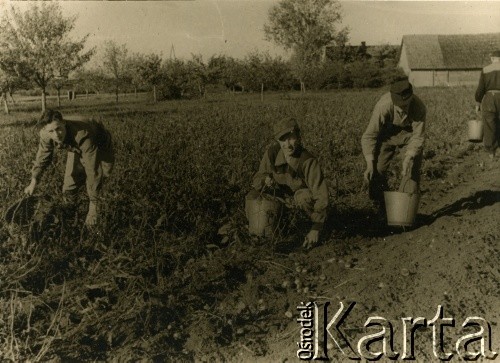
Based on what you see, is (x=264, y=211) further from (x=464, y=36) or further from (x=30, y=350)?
(x=464, y=36)

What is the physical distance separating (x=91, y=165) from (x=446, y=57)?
80.5 ft

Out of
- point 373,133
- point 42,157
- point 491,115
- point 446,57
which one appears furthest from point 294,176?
point 446,57

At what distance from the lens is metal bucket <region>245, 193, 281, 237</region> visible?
9.90 feet

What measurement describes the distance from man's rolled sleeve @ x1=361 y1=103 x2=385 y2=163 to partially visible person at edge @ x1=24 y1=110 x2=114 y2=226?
6.25ft

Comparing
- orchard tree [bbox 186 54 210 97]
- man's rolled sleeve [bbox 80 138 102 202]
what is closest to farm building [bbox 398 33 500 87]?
orchard tree [bbox 186 54 210 97]

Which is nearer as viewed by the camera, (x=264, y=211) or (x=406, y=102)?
(x=264, y=211)

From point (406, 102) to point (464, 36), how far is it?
23.6 m

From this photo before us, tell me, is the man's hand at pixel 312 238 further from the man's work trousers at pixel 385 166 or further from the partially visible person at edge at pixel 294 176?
the man's work trousers at pixel 385 166

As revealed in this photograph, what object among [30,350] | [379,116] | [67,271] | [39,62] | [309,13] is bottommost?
[30,350]

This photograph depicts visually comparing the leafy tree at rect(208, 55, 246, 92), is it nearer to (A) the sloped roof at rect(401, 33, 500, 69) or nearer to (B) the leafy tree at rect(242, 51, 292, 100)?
(B) the leafy tree at rect(242, 51, 292, 100)

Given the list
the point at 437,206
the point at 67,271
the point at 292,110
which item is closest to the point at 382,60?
the point at 292,110

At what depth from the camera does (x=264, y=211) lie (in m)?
A: 3.02

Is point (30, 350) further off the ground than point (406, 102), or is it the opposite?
point (406, 102)

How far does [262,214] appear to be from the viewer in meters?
3.02
